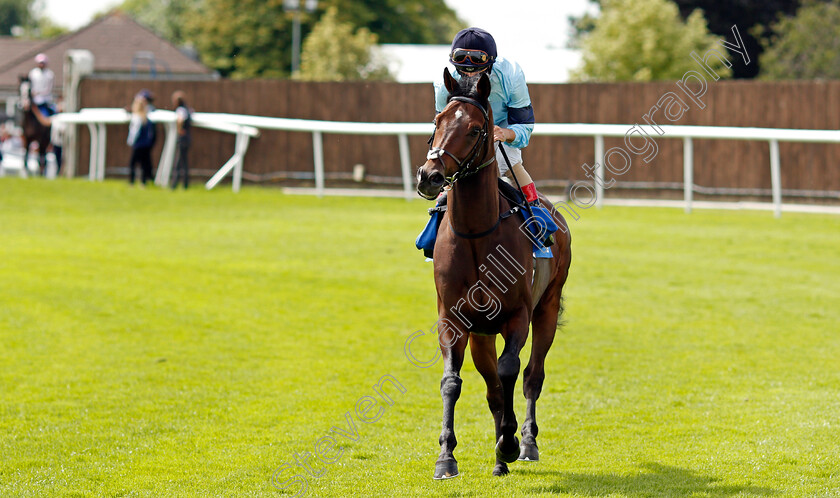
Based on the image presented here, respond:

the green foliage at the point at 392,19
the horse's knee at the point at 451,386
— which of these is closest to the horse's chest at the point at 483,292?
the horse's knee at the point at 451,386

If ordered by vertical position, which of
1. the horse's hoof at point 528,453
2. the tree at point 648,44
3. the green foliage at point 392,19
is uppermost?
the green foliage at point 392,19

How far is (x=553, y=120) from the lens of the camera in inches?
902

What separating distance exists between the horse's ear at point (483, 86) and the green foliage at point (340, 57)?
139 feet

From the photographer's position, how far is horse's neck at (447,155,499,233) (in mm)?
5789

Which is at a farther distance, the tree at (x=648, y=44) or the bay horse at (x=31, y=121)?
the tree at (x=648, y=44)

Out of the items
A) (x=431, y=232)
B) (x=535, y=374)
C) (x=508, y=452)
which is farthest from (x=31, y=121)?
(x=508, y=452)

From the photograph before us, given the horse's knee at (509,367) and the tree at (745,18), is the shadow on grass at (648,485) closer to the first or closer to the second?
the horse's knee at (509,367)

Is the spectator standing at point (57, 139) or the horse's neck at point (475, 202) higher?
the spectator standing at point (57, 139)

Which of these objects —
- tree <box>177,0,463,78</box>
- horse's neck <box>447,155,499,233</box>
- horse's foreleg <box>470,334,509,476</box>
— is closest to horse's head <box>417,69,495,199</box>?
horse's neck <box>447,155,499,233</box>

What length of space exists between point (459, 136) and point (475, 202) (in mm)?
500

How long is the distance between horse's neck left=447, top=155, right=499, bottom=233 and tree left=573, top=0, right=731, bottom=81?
108 ft

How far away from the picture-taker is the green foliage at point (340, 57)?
48.1 meters

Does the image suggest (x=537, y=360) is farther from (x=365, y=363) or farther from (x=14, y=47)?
(x=14, y=47)

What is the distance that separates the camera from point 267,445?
7.03m
